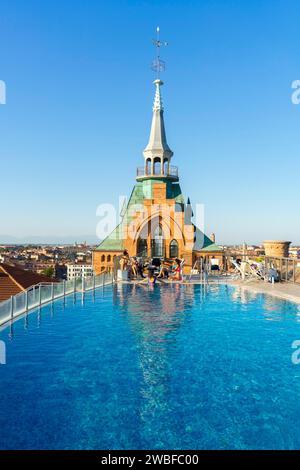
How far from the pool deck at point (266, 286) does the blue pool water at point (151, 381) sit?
3386mm

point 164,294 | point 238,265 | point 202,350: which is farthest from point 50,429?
point 238,265

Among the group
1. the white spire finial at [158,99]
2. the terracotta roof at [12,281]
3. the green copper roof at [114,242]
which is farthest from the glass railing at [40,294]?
the white spire finial at [158,99]

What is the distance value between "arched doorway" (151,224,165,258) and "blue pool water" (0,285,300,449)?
22.2 meters

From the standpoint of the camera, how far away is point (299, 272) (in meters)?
28.1

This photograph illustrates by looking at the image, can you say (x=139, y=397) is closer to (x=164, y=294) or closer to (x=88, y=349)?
(x=88, y=349)

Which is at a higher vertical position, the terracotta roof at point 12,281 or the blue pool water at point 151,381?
the terracotta roof at point 12,281

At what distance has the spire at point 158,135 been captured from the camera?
43.4 meters

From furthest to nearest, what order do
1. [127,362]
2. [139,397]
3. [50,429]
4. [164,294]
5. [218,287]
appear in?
1. [218,287]
2. [164,294]
3. [127,362]
4. [139,397]
5. [50,429]

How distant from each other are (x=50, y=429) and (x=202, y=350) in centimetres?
644

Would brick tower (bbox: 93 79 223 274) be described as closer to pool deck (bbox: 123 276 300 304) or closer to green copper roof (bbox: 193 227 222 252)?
green copper roof (bbox: 193 227 222 252)

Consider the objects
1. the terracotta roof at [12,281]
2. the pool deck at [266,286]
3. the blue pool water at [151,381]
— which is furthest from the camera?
the terracotta roof at [12,281]

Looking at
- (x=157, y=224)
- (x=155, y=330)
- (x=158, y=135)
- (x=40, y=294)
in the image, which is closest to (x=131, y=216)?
(x=157, y=224)

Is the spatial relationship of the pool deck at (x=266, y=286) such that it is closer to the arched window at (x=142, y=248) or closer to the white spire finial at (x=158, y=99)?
the arched window at (x=142, y=248)

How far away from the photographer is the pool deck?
21.8 meters
